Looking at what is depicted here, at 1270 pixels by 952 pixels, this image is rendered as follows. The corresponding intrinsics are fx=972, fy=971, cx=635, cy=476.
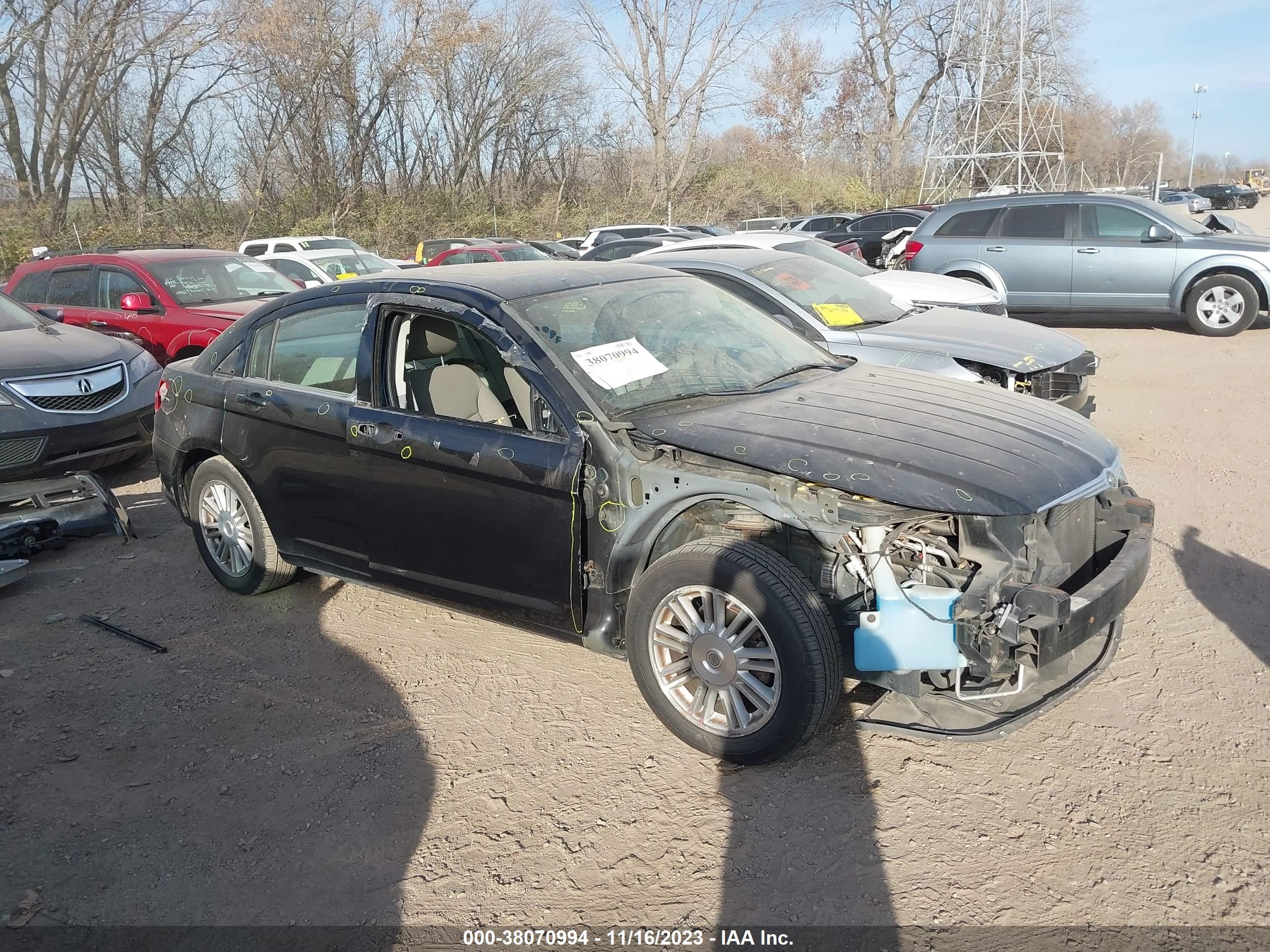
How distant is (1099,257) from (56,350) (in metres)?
11.8

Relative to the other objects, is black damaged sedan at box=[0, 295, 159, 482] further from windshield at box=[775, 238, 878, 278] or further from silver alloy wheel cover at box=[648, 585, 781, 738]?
windshield at box=[775, 238, 878, 278]

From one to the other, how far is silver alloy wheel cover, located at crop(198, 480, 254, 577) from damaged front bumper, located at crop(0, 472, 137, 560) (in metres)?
1.30

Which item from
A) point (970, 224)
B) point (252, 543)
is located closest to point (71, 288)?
point (252, 543)

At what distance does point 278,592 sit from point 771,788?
321 centimetres

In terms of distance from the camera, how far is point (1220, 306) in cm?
1217

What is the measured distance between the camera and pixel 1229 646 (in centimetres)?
422

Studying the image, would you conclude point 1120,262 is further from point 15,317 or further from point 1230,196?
point 1230,196

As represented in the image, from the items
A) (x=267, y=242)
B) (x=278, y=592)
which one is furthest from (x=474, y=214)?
(x=278, y=592)

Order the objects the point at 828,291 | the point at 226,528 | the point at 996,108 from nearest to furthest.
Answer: the point at 226,528 → the point at 828,291 → the point at 996,108

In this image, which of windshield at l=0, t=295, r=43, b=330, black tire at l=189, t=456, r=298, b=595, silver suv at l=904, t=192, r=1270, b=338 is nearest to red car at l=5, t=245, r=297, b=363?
windshield at l=0, t=295, r=43, b=330

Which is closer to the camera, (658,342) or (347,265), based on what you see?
(658,342)

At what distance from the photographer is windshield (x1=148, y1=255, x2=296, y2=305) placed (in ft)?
32.3

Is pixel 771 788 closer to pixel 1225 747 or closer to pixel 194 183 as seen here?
pixel 1225 747

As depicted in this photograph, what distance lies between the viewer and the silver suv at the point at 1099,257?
1205 cm
